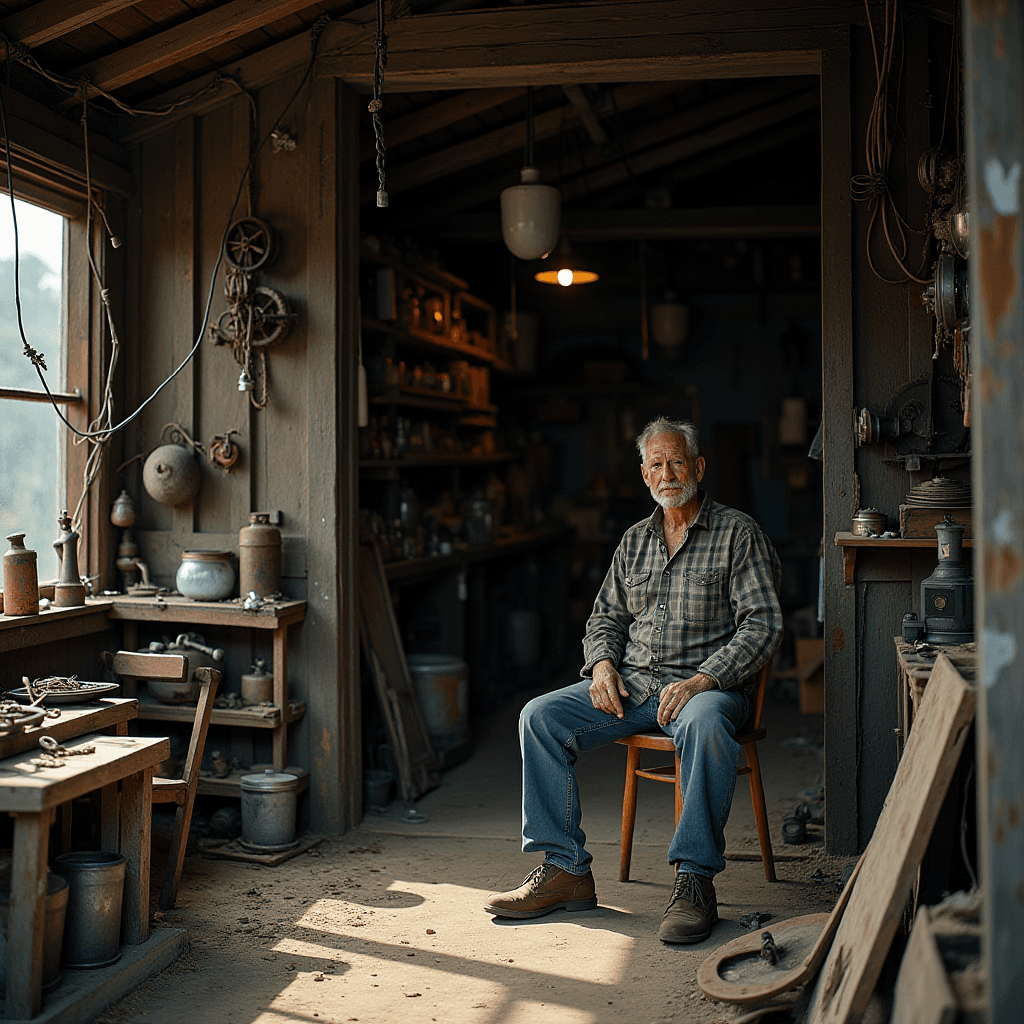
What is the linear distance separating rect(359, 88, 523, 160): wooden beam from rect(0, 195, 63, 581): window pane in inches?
69.0

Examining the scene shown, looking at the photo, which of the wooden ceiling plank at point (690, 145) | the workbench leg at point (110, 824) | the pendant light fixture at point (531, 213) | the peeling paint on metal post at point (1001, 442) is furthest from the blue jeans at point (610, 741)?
the wooden ceiling plank at point (690, 145)

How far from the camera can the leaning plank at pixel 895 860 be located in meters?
2.25

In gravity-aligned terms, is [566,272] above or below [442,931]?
above

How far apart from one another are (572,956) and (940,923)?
146cm

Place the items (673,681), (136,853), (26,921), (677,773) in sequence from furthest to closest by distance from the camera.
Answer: (673,681), (677,773), (136,853), (26,921)

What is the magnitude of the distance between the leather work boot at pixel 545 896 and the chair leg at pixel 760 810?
647 millimetres

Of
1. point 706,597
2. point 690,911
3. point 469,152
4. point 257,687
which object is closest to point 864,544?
point 706,597

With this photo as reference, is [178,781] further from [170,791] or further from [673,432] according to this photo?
[673,432]

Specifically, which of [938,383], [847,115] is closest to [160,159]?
[847,115]

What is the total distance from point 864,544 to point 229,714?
2587 mm

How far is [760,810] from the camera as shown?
374 centimetres

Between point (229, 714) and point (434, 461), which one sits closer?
point (229, 714)

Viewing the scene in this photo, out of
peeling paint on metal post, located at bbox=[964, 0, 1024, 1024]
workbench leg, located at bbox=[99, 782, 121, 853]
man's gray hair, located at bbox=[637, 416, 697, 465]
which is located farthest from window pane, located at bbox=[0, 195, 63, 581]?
peeling paint on metal post, located at bbox=[964, 0, 1024, 1024]

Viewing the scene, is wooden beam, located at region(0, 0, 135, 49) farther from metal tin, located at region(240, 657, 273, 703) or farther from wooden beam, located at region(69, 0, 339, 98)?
metal tin, located at region(240, 657, 273, 703)
